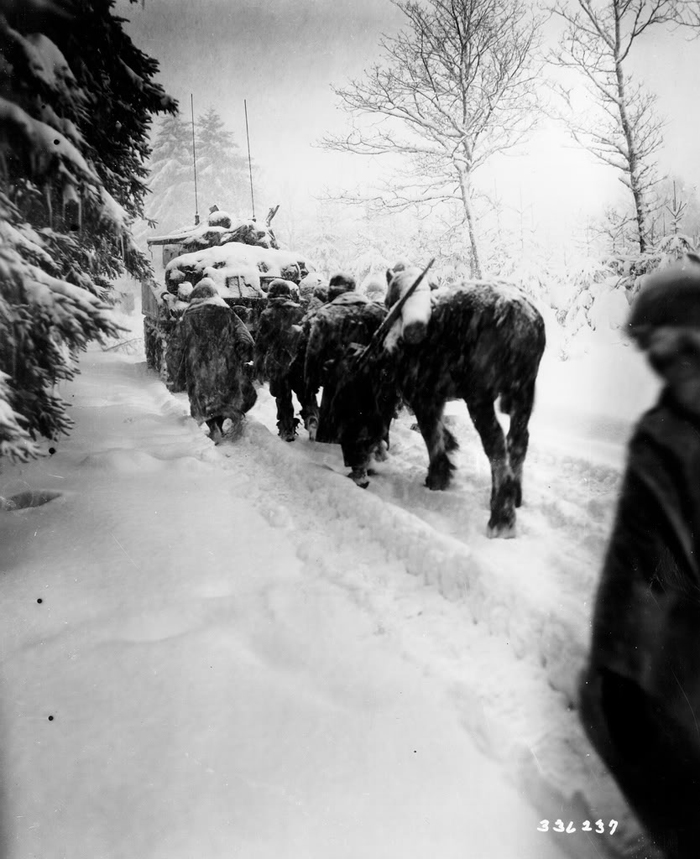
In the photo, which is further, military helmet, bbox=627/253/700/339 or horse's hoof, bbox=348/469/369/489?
horse's hoof, bbox=348/469/369/489

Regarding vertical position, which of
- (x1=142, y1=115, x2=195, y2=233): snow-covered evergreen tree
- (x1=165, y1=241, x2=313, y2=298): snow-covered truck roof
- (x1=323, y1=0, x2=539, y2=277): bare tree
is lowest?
(x1=165, y1=241, x2=313, y2=298): snow-covered truck roof

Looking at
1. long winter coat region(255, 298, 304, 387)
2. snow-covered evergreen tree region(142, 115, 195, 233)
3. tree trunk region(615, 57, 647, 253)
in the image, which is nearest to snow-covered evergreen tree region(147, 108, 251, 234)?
snow-covered evergreen tree region(142, 115, 195, 233)

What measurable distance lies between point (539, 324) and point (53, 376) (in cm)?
165

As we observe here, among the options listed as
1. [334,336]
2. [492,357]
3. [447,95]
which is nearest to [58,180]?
[447,95]

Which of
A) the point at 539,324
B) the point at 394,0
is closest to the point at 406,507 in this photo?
the point at 539,324

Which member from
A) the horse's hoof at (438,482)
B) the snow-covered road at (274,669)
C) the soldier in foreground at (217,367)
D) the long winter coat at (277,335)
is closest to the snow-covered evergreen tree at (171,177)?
the snow-covered road at (274,669)

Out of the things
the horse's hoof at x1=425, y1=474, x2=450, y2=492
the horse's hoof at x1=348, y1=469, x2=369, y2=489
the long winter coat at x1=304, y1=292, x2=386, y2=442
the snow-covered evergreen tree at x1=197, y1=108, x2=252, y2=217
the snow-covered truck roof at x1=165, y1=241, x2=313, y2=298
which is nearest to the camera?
the snow-covered evergreen tree at x1=197, y1=108, x2=252, y2=217

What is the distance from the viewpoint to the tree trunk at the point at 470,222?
1.64m

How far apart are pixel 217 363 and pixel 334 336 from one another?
120 cm

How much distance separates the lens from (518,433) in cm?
203

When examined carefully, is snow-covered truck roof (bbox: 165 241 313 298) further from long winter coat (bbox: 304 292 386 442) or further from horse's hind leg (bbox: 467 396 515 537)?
horse's hind leg (bbox: 467 396 515 537)

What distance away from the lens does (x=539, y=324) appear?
1.85 metres

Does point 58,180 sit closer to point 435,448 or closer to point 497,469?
point 497,469

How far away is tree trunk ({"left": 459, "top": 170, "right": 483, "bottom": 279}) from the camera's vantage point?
1.64 m
